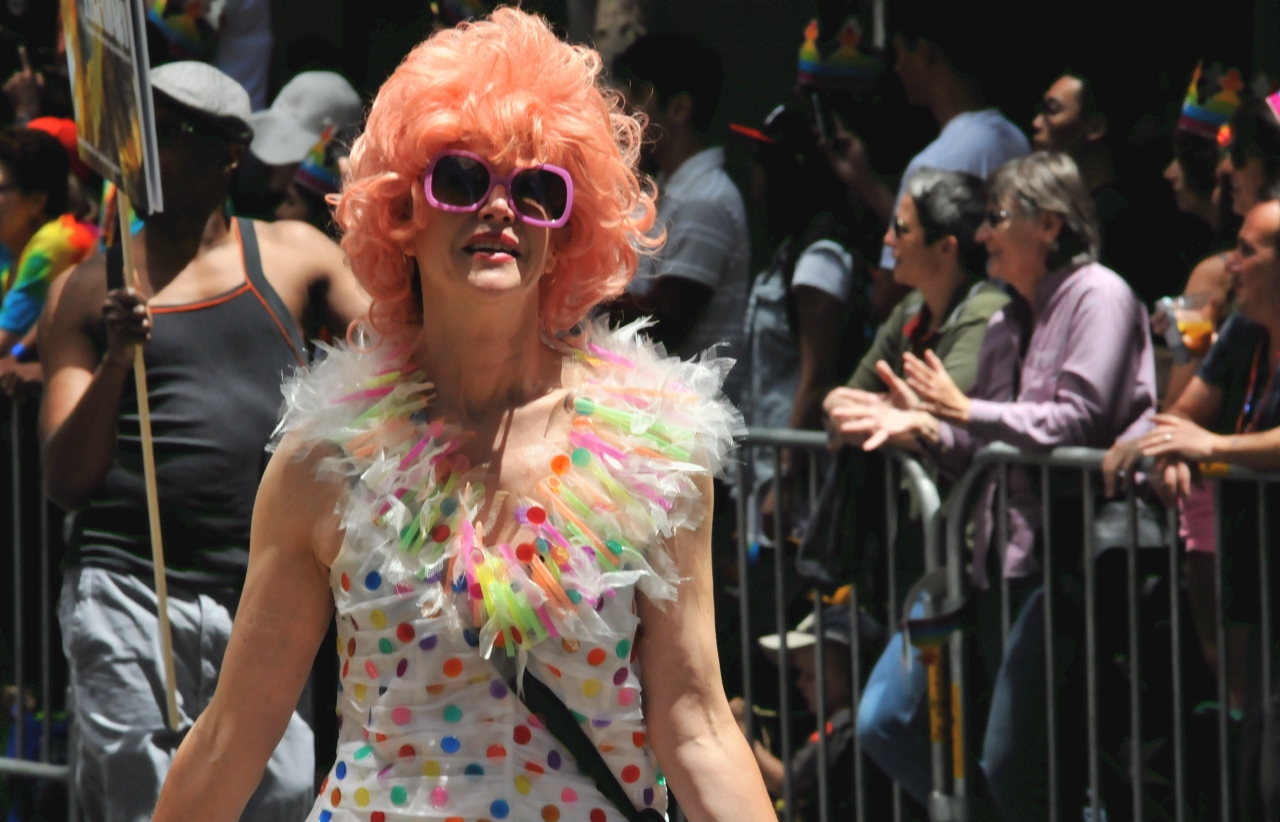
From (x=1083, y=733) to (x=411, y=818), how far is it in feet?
8.56

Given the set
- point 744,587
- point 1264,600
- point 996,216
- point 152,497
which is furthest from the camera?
point 744,587

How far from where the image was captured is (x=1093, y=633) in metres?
4.38

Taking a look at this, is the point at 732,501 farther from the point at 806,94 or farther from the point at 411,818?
the point at 411,818

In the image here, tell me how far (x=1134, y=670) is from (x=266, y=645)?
2.61m

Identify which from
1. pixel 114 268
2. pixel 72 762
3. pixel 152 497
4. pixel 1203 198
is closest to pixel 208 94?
pixel 114 268

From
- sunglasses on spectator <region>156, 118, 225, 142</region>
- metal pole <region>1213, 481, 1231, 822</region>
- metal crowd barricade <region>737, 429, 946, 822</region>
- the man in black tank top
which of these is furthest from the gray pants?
metal pole <region>1213, 481, 1231, 822</region>

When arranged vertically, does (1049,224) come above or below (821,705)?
above

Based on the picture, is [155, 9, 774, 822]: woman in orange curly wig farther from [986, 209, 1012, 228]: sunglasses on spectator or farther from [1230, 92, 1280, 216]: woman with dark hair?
[1230, 92, 1280, 216]: woman with dark hair

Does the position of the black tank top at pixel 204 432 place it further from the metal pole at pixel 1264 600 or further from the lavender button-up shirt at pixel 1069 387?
the metal pole at pixel 1264 600

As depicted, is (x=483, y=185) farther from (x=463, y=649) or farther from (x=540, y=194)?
(x=463, y=649)

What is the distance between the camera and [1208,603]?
425cm

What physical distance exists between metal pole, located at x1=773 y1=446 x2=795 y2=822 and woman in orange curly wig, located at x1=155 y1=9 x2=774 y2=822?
8.11 feet

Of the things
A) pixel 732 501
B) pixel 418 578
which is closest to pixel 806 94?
pixel 732 501

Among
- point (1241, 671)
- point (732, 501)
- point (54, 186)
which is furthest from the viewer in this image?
point (54, 186)
